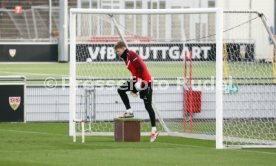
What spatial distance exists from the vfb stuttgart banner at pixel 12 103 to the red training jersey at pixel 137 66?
15.1 ft

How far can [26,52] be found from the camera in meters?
45.6

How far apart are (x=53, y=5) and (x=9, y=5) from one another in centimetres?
208

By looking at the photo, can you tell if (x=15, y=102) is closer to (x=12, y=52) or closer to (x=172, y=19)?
(x=172, y=19)

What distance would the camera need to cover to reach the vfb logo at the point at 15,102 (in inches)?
928

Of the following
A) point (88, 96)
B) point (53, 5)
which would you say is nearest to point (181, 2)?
point (53, 5)

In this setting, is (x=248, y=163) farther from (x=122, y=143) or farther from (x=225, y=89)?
(x=225, y=89)

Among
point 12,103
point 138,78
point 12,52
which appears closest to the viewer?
point 138,78

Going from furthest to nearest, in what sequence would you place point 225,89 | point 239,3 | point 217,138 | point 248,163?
1. point 239,3
2. point 225,89
3. point 217,138
4. point 248,163

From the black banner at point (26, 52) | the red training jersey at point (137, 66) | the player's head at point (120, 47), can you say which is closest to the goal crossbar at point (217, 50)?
the player's head at point (120, 47)

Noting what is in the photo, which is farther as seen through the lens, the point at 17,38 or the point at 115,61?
the point at 17,38

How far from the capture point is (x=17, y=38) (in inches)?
1902

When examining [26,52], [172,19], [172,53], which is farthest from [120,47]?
[26,52]

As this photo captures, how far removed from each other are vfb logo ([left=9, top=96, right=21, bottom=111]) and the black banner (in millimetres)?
21778

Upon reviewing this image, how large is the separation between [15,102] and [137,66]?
4.89m
